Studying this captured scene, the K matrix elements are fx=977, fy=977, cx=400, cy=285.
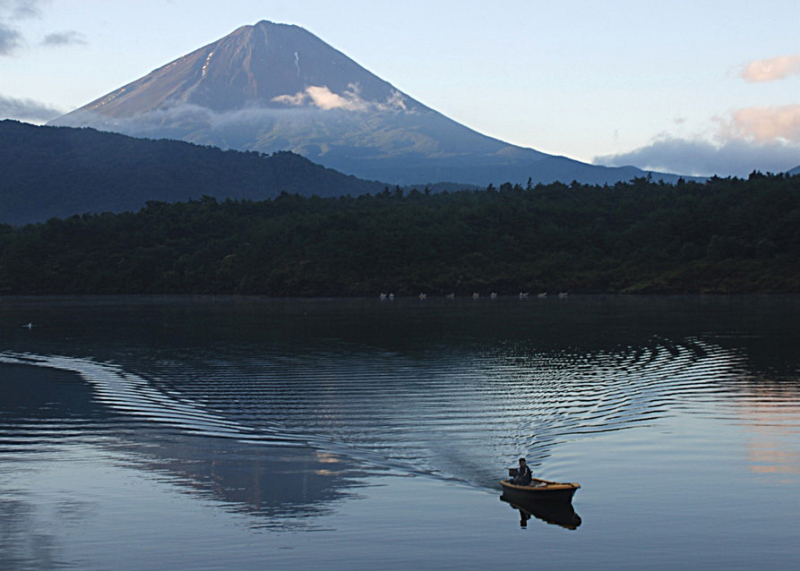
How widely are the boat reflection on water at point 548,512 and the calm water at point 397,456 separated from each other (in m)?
0.08

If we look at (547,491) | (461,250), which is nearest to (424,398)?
(547,491)

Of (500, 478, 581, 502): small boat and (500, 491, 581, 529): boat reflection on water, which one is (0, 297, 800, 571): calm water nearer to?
(500, 491, 581, 529): boat reflection on water

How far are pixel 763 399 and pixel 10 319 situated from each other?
76.9 metres

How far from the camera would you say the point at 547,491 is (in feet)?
62.1

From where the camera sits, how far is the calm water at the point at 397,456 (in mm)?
17062

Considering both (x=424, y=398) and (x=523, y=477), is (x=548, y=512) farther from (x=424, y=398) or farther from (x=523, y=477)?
Answer: (x=424, y=398)

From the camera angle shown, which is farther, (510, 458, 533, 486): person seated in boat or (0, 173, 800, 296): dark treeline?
(0, 173, 800, 296): dark treeline

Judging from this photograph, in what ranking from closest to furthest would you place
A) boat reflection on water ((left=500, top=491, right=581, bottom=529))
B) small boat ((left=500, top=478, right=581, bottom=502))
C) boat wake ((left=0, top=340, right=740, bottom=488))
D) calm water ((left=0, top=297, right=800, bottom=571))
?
calm water ((left=0, top=297, right=800, bottom=571)) < boat reflection on water ((left=500, top=491, right=581, bottom=529)) < small boat ((left=500, top=478, right=581, bottom=502)) < boat wake ((left=0, top=340, right=740, bottom=488))

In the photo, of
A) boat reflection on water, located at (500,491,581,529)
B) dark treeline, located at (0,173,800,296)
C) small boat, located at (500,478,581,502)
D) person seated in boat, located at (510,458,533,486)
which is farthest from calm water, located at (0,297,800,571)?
dark treeline, located at (0,173,800,296)

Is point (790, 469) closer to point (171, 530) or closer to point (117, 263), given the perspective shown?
point (171, 530)

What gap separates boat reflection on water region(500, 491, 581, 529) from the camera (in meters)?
18.5

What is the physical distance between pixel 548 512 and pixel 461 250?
149264 mm

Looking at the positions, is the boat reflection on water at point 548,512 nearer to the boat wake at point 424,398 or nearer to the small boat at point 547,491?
the small boat at point 547,491

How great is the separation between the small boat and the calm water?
39cm
